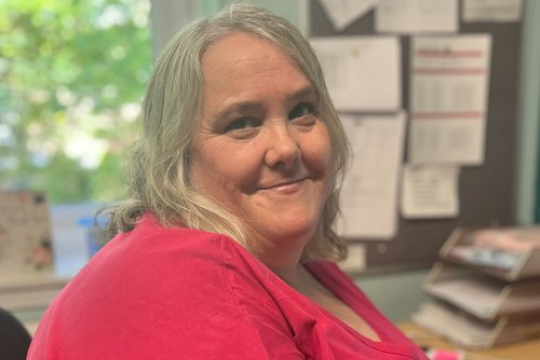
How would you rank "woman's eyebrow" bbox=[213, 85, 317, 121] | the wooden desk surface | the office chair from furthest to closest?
the wooden desk surface < the office chair < "woman's eyebrow" bbox=[213, 85, 317, 121]

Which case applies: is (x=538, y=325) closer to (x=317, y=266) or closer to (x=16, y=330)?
(x=317, y=266)

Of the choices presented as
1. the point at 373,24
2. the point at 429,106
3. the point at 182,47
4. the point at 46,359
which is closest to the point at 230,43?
the point at 182,47

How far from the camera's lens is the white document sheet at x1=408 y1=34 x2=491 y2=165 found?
5.10 ft

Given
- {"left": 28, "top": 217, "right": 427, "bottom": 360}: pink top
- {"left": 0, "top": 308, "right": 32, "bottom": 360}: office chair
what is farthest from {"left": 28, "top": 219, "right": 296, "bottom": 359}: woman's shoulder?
{"left": 0, "top": 308, "right": 32, "bottom": 360}: office chair

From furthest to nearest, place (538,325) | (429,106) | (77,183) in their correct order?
(77,183)
(429,106)
(538,325)

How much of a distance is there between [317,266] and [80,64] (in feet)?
3.28

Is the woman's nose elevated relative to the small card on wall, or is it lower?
elevated

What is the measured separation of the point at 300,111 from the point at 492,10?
106 cm

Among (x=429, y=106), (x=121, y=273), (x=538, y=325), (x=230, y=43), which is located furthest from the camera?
(x=429, y=106)

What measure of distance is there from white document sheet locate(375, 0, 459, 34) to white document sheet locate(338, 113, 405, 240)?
0.26m

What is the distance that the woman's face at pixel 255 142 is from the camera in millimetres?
780

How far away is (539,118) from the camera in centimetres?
171

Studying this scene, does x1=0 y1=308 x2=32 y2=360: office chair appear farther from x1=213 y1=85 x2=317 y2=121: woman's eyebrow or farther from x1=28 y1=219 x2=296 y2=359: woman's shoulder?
x1=213 y1=85 x2=317 y2=121: woman's eyebrow

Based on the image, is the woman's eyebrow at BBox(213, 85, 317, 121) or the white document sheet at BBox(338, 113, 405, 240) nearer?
the woman's eyebrow at BBox(213, 85, 317, 121)
